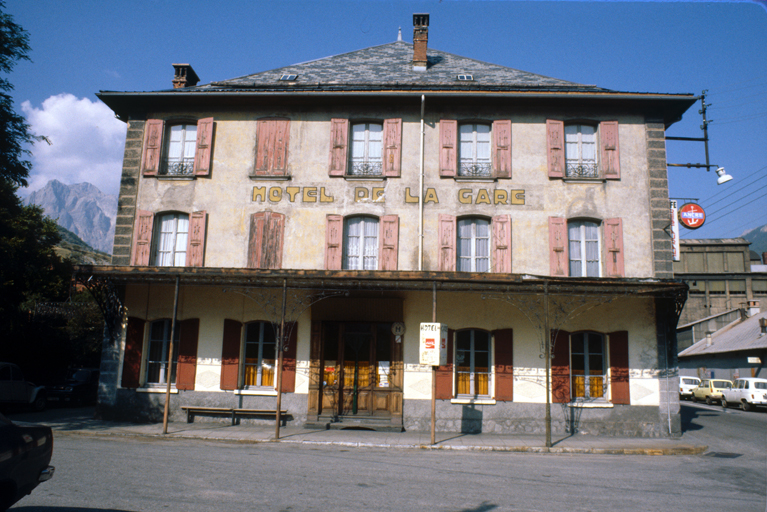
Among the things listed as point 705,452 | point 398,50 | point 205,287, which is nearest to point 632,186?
point 705,452

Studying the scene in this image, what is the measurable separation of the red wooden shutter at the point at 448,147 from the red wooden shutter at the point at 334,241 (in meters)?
3.07

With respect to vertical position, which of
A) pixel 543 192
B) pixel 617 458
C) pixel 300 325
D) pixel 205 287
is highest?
pixel 543 192

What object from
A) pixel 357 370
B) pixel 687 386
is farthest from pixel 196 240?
pixel 687 386

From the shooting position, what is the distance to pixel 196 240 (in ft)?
45.8

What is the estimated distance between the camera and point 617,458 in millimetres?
10406

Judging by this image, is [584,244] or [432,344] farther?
[584,244]

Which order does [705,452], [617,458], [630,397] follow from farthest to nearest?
[630,397]
[705,452]
[617,458]

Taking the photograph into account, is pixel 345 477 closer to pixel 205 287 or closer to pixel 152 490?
pixel 152 490

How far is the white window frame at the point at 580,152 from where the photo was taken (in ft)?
46.3

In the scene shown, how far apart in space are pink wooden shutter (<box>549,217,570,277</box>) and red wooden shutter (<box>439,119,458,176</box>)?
296 cm

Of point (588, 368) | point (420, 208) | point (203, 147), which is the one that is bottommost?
point (588, 368)

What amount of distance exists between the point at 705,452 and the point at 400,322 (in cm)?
730

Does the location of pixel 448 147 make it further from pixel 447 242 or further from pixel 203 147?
pixel 203 147

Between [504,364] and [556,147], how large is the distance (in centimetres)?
594
